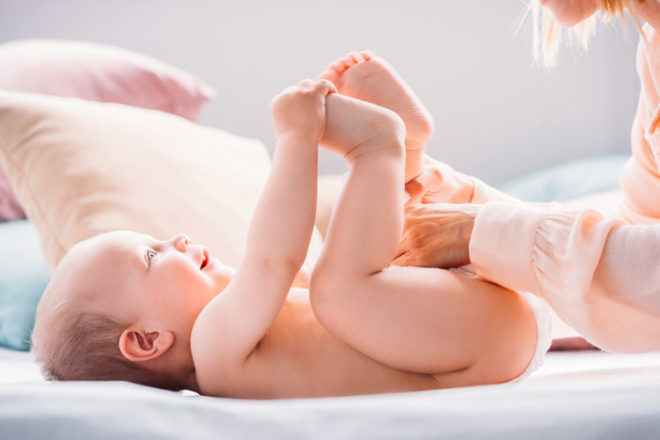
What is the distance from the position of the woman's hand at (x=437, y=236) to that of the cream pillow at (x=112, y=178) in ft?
1.22

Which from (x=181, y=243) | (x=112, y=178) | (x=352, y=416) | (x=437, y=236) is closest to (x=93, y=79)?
(x=112, y=178)

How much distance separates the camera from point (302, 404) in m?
0.62

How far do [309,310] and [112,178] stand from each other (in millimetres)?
494

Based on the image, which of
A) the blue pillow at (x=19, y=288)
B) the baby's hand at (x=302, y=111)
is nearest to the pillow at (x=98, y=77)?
the blue pillow at (x=19, y=288)

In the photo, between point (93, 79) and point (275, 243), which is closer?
point (275, 243)

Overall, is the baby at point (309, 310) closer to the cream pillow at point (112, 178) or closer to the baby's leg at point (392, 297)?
the baby's leg at point (392, 297)

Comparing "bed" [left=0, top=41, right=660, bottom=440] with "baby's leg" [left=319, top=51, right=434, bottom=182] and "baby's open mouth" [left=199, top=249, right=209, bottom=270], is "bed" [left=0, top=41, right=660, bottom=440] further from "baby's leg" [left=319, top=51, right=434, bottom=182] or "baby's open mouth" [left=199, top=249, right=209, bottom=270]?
"baby's leg" [left=319, top=51, right=434, bottom=182]

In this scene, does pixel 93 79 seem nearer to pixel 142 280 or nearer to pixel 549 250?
pixel 142 280

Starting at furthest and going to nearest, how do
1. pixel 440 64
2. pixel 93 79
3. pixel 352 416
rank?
pixel 440 64, pixel 93 79, pixel 352 416

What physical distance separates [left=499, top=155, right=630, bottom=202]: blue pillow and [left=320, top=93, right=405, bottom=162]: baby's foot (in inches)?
43.9

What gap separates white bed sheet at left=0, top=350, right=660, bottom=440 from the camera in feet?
1.67

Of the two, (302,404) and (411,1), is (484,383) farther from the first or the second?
(411,1)

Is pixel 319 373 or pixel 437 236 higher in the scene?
pixel 437 236

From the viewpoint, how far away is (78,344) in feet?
2.80
